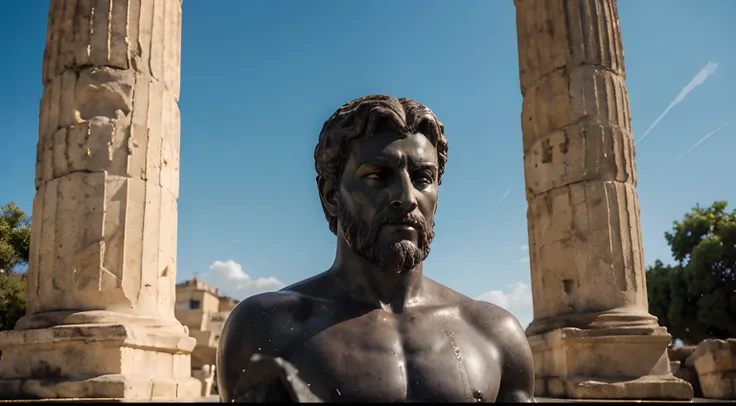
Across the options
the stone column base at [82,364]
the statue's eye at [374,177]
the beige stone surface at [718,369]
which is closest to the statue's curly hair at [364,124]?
the statue's eye at [374,177]

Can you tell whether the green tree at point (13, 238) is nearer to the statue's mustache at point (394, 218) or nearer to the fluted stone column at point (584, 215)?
the fluted stone column at point (584, 215)

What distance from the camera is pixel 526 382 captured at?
256 cm

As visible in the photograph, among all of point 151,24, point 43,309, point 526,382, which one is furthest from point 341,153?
point 151,24

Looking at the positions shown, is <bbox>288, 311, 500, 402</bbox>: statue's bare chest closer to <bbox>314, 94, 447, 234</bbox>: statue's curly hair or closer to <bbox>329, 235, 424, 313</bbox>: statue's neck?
<bbox>329, 235, 424, 313</bbox>: statue's neck

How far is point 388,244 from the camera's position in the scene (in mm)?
2461

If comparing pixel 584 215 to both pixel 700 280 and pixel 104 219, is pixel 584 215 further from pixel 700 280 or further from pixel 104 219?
pixel 700 280

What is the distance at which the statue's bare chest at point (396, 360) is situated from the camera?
7.59 ft

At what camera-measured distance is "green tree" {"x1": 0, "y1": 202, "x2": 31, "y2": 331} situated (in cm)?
1858

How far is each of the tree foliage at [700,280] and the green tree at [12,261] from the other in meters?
23.5

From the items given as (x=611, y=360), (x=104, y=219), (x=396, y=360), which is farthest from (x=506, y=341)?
(x=611, y=360)

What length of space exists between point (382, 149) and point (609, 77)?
8.65 meters

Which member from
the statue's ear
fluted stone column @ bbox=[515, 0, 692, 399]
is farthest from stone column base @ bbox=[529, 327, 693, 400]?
the statue's ear

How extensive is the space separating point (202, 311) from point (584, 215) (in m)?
16.0

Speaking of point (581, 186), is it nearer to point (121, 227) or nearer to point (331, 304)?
point (121, 227)
